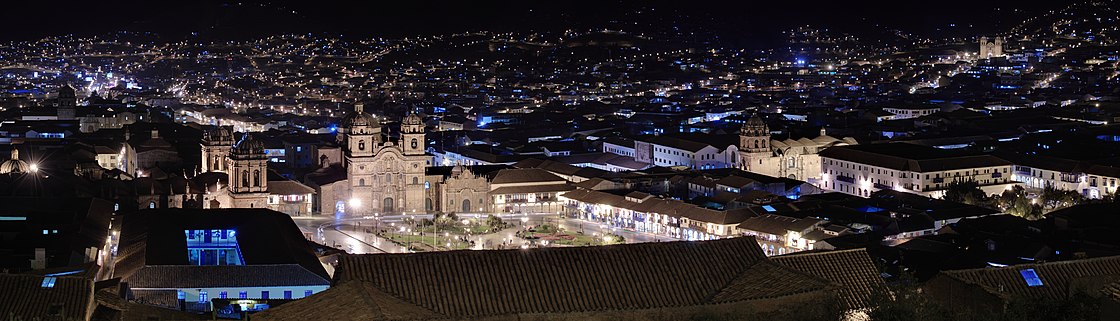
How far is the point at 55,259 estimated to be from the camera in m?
26.8

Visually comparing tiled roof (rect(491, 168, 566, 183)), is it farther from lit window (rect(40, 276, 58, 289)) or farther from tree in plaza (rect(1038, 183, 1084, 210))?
lit window (rect(40, 276, 58, 289))

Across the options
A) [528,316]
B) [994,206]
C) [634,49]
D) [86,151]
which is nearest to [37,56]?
[634,49]

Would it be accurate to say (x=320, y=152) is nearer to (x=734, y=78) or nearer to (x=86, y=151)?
Answer: (x=86, y=151)

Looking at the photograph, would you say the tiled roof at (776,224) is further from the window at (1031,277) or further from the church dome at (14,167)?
the church dome at (14,167)

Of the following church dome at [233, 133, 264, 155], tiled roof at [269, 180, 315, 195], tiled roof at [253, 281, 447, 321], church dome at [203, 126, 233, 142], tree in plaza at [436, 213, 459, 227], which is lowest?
tiled roof at [253, 281, 447, 321]

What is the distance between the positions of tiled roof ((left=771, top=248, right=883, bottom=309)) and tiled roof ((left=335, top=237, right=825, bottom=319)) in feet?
2.24

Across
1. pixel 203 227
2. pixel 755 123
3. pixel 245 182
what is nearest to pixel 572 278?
pixel 203 227

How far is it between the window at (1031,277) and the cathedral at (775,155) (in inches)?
1309

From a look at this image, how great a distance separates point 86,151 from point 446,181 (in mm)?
14136

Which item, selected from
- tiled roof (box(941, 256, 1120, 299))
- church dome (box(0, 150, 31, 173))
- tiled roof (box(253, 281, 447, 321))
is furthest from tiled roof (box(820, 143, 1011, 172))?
tiled roof (box(253, 281, 447, 321))

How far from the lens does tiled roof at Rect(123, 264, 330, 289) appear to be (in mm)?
23594

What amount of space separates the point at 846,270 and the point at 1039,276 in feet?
8.07

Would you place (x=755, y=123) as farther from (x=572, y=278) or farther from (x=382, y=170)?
(x=572, y=278)

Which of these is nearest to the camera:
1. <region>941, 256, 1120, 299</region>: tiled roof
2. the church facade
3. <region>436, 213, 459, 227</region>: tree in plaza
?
<region>941, 256, 1120, 299</region>: tiled roof
